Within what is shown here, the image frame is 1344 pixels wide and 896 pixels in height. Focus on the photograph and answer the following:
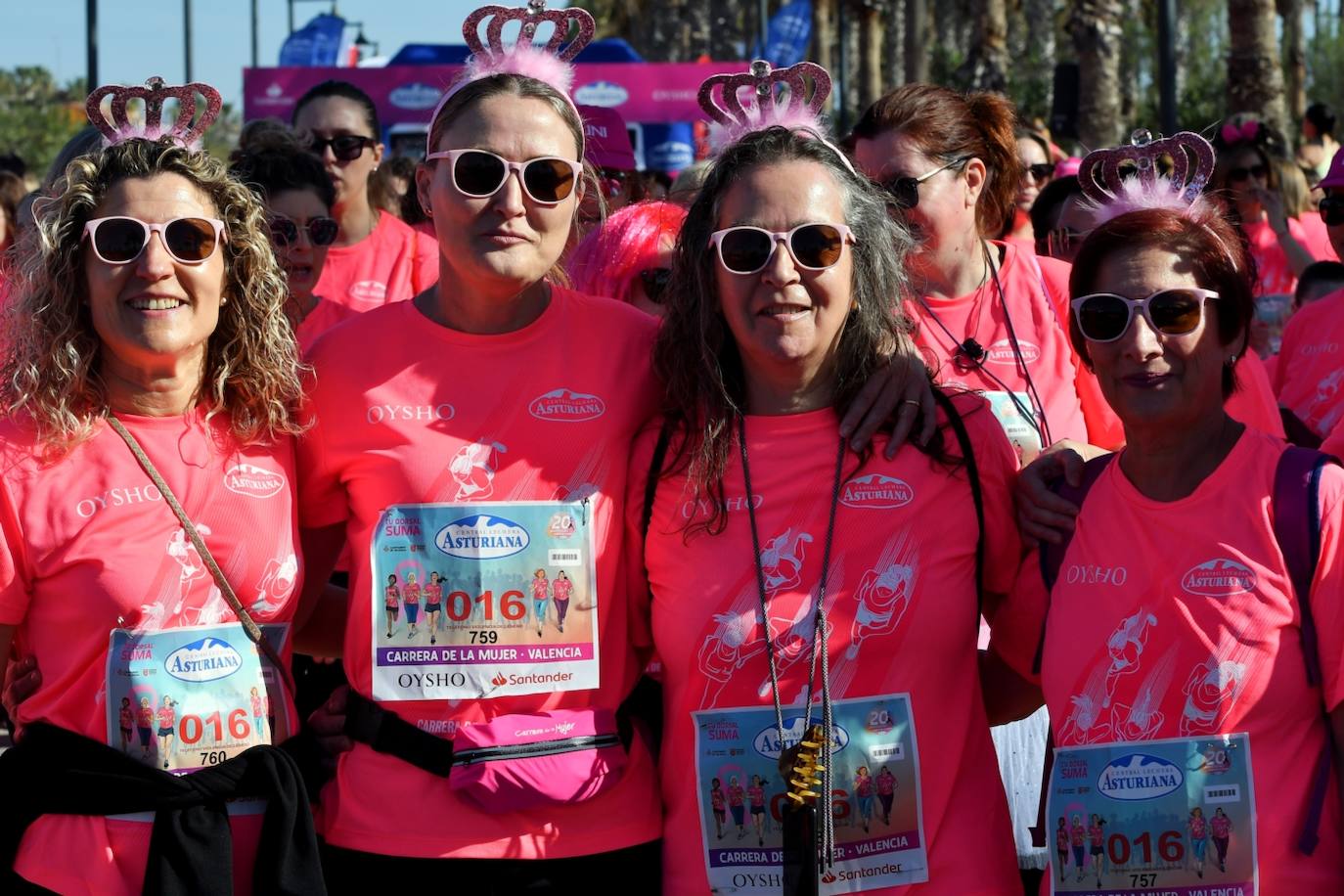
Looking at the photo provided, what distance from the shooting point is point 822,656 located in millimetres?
3070

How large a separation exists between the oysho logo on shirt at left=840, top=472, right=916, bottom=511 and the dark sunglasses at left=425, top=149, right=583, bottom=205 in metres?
0.88

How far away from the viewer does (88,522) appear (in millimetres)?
3023

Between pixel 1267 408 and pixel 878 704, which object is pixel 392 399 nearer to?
pixel 878 704

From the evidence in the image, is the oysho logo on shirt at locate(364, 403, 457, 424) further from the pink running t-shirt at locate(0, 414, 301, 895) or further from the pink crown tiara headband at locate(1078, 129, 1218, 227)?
the pink crown tiara headband at locate(1078, 129, 1218, 227)

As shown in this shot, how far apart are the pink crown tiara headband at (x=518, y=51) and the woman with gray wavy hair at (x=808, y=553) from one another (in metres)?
0.44

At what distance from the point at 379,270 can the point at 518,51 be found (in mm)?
2883

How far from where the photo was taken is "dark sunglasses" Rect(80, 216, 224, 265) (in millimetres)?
3166

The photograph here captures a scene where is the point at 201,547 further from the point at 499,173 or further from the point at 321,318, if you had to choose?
the point at 321,318

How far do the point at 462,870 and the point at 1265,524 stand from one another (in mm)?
1654

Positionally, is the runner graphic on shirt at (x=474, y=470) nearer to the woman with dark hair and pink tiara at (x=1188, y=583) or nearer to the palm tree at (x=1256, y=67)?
the woman with dark hair and pink tiara at (x=1188, y=583)

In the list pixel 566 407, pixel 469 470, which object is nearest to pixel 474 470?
pixel 469 470

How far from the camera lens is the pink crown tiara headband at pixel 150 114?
11.1 feet

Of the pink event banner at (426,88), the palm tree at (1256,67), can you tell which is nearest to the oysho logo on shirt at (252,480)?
the palm tree at (1256,67)

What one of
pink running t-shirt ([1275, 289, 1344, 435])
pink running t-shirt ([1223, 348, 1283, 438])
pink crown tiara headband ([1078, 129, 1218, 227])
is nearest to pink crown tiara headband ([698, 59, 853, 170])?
pink crown tiara headband ([1078, 129, 1218, 227])
